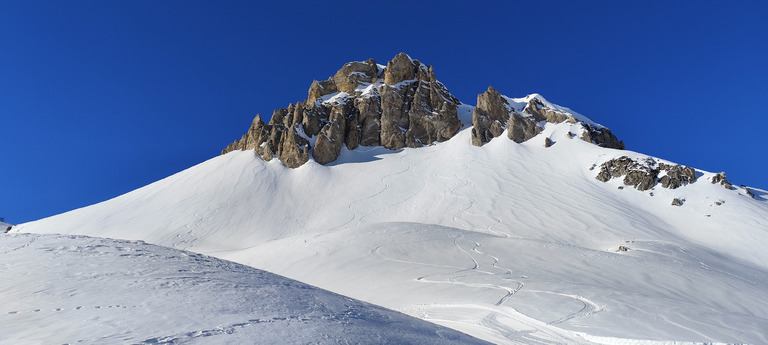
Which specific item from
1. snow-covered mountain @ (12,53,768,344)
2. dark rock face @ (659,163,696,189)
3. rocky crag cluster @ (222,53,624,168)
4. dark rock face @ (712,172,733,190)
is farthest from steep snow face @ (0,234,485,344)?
dark rock face @ (712,172,733,190)

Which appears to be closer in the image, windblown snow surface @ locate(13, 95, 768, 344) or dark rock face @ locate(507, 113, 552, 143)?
windblown snow surface @ locate(13, 95, 768, 344)

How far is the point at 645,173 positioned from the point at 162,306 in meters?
55.0

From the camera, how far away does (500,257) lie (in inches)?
915

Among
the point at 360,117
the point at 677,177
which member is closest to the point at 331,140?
the point at 360,117

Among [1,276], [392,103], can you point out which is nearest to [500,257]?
[1,276]

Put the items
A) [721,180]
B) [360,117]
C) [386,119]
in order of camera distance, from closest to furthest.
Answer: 1. [721,180]
2. [386,119]
3. [360,117]

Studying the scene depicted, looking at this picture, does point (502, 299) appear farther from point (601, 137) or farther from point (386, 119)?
point (601, 137)

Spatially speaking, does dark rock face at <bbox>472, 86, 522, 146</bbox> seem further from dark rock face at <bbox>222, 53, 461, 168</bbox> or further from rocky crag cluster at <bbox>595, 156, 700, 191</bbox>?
rocky crag cluster at <bbox>595, 156, 700, 191</bbox>

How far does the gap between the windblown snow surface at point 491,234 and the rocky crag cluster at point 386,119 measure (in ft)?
8.98

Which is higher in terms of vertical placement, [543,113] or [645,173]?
[543,113]

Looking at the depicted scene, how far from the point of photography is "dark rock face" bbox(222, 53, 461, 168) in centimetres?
6450

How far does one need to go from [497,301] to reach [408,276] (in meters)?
6.10

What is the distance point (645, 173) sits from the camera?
4881 centimetres

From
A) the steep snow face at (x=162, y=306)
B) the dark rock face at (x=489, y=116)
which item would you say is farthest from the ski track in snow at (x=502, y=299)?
the dark rock face at (x=489, y=116)
